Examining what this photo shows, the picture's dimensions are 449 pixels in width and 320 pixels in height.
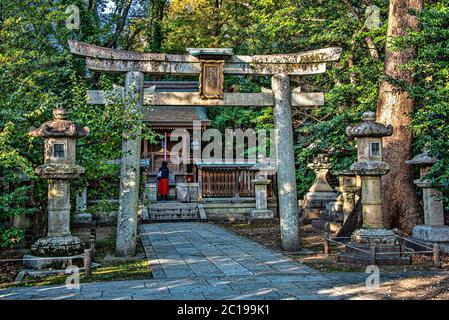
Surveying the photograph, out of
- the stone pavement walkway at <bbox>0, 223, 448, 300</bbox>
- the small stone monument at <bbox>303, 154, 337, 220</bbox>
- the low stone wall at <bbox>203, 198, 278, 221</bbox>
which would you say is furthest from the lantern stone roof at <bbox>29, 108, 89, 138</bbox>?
the low stone wall at <bbox>203, 198, 278, 221</bbox>

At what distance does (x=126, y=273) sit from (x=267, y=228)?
28.1 ft

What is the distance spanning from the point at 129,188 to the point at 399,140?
22.7 feet

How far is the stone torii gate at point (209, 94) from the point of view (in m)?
9.51

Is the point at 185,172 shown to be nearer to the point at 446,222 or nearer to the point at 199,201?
the point at 199,201

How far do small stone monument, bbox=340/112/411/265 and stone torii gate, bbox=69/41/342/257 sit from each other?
5.21ft

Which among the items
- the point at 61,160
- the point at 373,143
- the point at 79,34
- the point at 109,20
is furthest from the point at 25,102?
the point at 109,20

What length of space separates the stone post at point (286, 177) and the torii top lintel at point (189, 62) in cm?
78

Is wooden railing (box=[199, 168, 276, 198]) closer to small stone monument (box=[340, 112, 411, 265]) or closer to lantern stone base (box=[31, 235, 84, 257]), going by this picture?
small stone monument (box=[340, 112, 411, 265])

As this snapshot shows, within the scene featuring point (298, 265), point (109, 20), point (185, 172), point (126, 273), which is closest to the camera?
point (126, 273)

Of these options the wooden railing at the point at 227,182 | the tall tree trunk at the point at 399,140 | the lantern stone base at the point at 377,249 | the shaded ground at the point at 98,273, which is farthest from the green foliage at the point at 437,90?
the wooden railing at the point at 227,182

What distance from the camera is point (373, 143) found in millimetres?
9344

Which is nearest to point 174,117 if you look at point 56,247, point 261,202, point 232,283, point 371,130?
point 261,202

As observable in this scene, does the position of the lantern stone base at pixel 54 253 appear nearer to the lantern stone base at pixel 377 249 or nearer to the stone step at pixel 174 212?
the lantern stone base at pixel 377 249

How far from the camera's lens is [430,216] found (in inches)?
387
